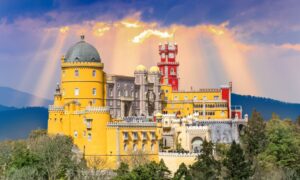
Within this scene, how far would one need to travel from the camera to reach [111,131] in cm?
8000

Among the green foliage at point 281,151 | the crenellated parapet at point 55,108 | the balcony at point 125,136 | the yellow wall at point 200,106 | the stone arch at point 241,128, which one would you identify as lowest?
the green foliage at point 281,151

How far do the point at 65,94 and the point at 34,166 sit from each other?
63.0 feet

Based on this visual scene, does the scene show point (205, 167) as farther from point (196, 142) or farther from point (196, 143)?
point (196, 142)

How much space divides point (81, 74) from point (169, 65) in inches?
1404

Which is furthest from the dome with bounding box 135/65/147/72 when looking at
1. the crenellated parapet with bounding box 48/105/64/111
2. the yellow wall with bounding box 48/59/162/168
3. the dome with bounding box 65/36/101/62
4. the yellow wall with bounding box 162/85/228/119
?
the crenellated parapet with bounding box 48/105/64/111

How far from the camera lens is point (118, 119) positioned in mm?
86875

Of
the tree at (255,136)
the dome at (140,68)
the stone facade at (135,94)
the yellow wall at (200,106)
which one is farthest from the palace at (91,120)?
the yellow wall at (200,106)

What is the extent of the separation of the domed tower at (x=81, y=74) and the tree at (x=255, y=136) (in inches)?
854

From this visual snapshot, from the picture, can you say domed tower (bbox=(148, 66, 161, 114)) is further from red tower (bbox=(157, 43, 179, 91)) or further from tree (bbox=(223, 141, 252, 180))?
tree (bbox=(223, 141, 252, 180))

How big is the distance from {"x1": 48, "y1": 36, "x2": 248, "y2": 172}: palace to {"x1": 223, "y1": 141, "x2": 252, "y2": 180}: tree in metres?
8.99

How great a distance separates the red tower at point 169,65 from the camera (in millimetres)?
118938

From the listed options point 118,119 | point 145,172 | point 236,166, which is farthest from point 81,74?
point 236,166

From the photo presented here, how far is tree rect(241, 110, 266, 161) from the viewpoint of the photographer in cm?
8491

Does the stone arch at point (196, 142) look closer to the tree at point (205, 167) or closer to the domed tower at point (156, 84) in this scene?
the tree at point (205, 167)
